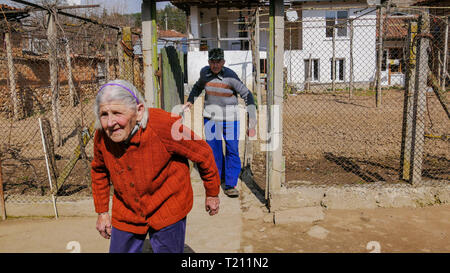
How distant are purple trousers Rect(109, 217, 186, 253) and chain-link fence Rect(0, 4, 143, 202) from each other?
2.85 metres

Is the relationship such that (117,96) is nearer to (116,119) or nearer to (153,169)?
(116,119)

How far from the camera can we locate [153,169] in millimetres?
2355

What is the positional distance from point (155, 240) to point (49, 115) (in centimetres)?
1207

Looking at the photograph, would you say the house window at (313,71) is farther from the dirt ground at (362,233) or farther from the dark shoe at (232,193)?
the dirt ground at (362,233)

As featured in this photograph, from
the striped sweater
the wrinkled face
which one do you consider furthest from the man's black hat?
the striped sweater

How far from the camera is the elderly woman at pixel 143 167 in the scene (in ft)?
7.28

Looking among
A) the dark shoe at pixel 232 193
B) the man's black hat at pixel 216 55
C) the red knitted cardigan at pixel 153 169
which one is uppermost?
the man's black hat at pixel 216 55

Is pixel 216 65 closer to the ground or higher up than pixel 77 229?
higher up

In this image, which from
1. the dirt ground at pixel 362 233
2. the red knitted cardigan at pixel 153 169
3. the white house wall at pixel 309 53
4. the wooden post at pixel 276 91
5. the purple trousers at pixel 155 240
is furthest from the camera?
the white house wall at pixel 309 53

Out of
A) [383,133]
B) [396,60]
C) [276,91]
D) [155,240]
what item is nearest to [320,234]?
[276,91]

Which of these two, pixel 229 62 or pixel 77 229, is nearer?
pixel 77 229

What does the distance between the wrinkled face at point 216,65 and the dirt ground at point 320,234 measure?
79.6 inches

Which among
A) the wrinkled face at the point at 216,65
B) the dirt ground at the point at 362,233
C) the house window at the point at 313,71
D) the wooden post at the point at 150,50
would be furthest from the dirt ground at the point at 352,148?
the house window at the point at 313,71
